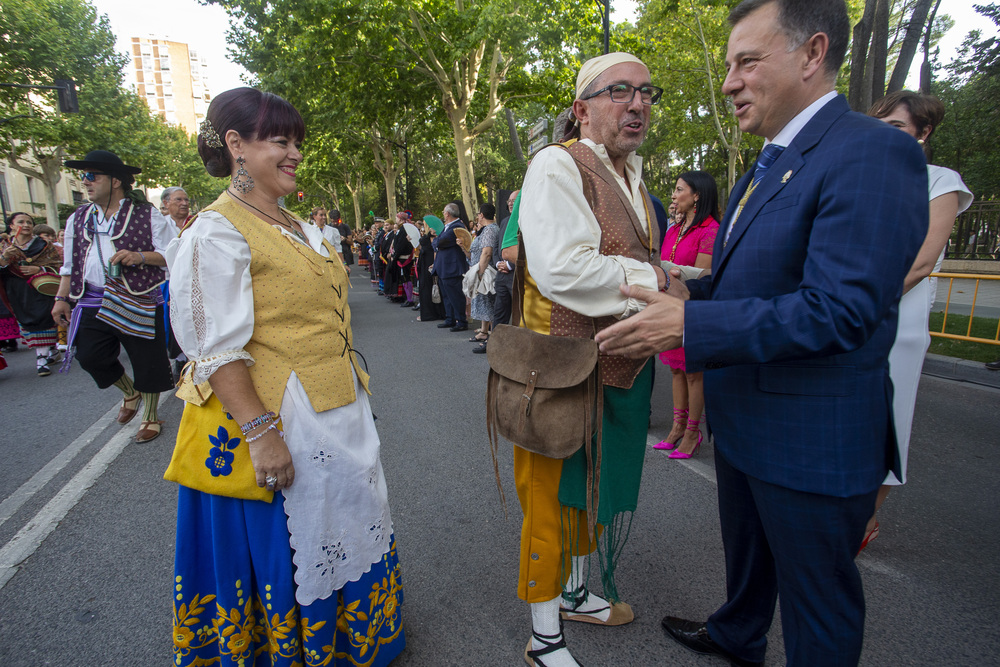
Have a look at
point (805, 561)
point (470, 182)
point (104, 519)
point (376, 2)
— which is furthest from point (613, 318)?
point (470, 182)

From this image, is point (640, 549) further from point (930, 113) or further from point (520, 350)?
point (930, 113)

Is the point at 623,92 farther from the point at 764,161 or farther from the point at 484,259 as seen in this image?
the point at 484,259

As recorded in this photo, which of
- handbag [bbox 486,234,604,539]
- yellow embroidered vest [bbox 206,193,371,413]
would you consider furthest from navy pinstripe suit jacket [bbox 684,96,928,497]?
yellow embroidered vest [bbox 206,193,371,413]

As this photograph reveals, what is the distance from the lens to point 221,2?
1912cm

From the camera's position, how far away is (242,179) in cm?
163

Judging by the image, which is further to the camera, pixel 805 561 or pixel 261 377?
pixel 261 377

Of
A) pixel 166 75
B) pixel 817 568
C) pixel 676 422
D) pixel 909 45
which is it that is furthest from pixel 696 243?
pixel 166 75

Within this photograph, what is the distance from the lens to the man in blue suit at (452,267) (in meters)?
9.18

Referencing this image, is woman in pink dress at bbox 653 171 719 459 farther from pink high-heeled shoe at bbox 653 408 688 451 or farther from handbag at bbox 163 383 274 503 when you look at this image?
handbag at bbox 163 383 274 503

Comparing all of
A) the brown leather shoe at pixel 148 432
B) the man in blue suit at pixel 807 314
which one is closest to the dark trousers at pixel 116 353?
the brown leather shoe at pixel 148 432

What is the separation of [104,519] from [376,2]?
45.3 feet

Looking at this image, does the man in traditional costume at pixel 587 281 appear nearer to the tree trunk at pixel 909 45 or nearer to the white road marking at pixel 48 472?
the white road marking at pixel 48 472

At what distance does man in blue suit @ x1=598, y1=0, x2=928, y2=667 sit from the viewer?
110 centimetres

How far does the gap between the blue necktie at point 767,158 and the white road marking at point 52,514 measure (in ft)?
11.6
